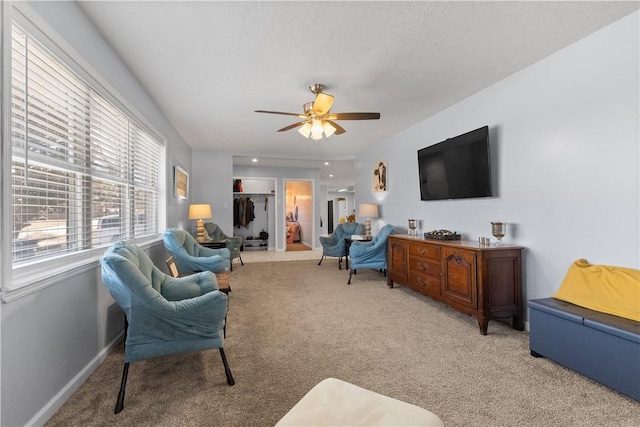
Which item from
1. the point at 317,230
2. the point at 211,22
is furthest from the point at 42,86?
the point at 317,230

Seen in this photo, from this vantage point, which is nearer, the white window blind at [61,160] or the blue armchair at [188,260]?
the white window blind at [61,160]

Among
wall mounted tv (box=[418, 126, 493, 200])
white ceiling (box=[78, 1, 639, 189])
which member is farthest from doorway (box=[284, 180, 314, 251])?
white ceiling (box=[78, 1, 639, 189])

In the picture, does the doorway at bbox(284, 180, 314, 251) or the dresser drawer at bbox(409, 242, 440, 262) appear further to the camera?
the doorway at bbox(284, 180, 314, 251)

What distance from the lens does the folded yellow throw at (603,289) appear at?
184cm

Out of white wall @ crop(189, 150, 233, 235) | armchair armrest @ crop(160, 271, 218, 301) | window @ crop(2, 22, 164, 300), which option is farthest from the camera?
white wall @ crop(189, 150, 233, 235)

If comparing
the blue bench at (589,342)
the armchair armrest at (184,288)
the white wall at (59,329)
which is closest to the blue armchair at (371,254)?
the blue bench at (589,342)

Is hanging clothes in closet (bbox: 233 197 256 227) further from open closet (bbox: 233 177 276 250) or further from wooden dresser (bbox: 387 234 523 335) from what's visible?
wooden dresser (bbox: 387 234 523 335)

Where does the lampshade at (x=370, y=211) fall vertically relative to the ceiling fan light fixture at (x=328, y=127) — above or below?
below

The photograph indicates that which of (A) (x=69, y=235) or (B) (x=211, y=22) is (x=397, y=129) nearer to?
(B) (x=211, y=22)

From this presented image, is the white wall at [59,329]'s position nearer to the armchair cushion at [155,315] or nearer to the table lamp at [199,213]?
the armchair cushion at [155,315]

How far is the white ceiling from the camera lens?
1.94m

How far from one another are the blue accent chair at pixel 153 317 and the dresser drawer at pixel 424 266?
235 centimetres

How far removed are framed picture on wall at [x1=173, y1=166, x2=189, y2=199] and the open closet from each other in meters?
2.80

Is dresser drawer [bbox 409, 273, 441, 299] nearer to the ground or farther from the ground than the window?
nearer to the ground
